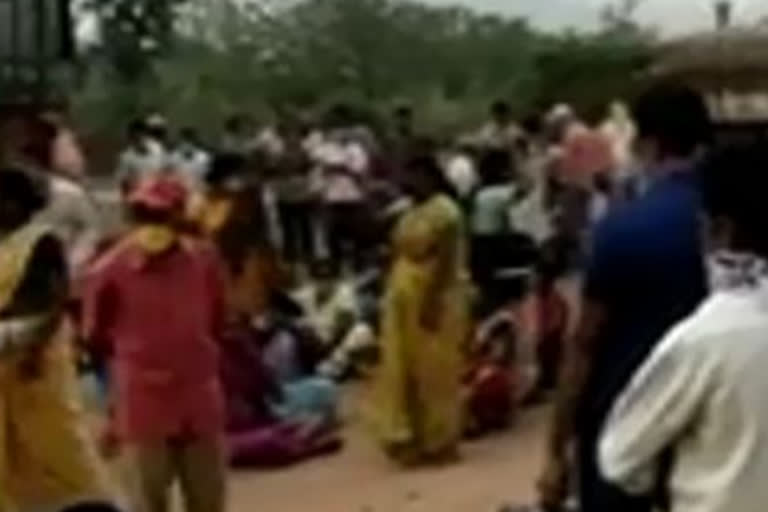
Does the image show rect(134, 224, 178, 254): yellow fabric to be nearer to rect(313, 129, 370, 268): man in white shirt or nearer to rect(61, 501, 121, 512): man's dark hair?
rect(61, 501, 121, 512): man's dark hair

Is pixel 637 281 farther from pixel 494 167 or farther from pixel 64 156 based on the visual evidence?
pixel 494 167

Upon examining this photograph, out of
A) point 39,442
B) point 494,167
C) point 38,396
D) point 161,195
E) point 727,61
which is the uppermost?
point 161,195

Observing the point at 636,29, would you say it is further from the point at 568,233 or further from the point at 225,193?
the point at 225,193

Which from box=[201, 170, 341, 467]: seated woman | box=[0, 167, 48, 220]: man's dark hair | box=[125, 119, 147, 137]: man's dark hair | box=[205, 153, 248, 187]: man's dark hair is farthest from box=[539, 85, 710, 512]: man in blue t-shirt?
box=[125, 119, 147, 137]: man's dark hair

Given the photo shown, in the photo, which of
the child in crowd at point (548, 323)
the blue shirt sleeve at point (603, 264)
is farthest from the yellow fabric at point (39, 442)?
the child in crowd at point (548, 323)

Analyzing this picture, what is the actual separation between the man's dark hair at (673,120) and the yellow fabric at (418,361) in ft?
22.7

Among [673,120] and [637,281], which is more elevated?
[673,120]

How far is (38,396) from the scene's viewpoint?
769 cm

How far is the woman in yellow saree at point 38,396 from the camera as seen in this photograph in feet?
24.8

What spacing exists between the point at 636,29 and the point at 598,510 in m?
40.0

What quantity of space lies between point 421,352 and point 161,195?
4.31 m

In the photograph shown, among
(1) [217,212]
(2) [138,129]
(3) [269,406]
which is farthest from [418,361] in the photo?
(2) [138,129]

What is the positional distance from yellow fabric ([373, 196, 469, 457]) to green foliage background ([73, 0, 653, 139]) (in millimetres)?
16347

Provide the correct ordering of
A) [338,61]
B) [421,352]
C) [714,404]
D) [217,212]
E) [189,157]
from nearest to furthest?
[714,404]
[421,352]
[217,212]
[189,157]
[338,61]
